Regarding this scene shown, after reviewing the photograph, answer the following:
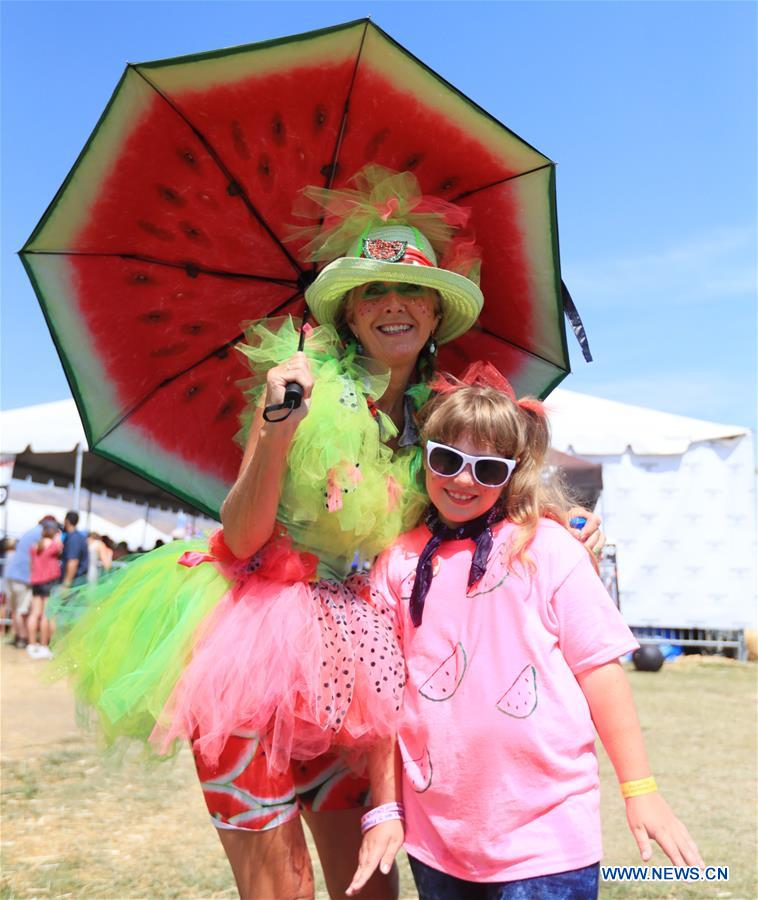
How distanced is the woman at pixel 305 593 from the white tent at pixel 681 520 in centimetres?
910

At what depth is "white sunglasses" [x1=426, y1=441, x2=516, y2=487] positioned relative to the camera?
2.03m

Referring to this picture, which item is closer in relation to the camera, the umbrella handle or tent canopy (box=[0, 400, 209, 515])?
the umbrella handle

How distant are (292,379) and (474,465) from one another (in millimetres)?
496

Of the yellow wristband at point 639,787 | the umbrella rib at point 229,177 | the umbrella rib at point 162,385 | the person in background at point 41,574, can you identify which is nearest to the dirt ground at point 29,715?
the person in background at point 41,574

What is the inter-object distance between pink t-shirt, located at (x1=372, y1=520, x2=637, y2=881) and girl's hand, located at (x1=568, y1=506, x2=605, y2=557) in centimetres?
18

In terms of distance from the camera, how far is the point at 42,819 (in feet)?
15.6

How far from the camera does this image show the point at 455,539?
6.93 feet

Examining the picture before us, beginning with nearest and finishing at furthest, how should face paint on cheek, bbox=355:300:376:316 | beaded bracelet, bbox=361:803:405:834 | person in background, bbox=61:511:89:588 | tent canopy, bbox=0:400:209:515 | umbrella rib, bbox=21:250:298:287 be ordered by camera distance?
beaded bracelet, bbox=361:803:405:834, face paint on cheek, bbox=355:300:376:316, umbrella rib, bbox=21:250:298:287, person in background, bbox=61:511:89:588, tent canopy, bbox=0:400:209:515

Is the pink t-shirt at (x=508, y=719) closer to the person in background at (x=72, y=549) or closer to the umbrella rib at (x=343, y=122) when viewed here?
the umbrella rib at (x=343, y=122)

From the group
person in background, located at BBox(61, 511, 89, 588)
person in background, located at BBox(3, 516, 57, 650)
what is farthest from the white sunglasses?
person in background, located at BBox(3, 516, 57, 650)

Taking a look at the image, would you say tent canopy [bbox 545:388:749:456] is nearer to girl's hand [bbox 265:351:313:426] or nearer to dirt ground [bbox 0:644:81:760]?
dirt ground [bbox 0:644:81:760]

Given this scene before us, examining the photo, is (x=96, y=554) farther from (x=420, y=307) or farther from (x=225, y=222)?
(x=420, y=307)

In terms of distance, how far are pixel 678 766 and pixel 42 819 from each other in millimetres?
4019

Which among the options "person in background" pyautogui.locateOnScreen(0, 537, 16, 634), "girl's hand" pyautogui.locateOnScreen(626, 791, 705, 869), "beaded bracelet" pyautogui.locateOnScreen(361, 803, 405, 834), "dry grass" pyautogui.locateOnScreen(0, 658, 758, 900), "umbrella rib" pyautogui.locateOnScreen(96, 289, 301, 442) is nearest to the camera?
"girl's hand" pyautogui.locateOnScreen(626, 791, 705, 869)
